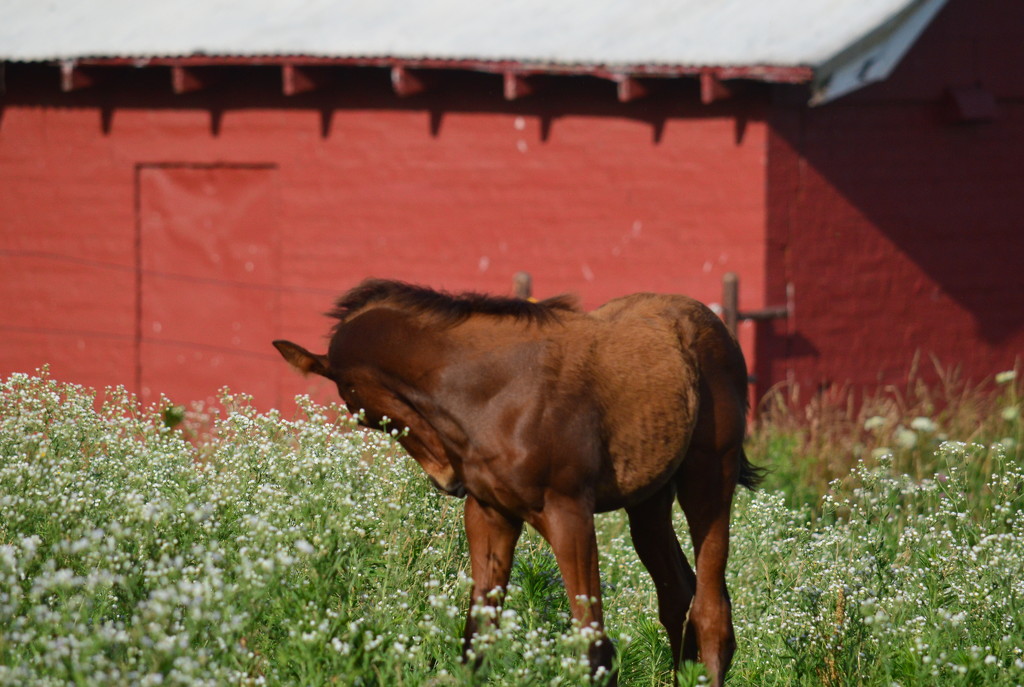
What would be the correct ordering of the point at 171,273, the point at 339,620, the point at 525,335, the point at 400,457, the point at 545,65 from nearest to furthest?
1. the point at 339,620
2. the point at 525,335
3. the point at 400,457
4. the point at 545,65
5. the point at 171,273

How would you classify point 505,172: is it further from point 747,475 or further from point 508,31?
point 747,475

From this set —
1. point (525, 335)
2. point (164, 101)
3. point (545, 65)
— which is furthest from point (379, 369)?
point (164, 101)

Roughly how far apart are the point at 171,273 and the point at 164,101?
151 centimetres

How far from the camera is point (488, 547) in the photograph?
162 inches

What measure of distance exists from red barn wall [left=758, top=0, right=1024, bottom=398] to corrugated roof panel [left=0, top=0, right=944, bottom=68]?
2.61 feet

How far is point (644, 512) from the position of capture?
4453 millimetres

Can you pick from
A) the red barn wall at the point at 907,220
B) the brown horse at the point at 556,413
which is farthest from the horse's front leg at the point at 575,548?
the red barn wall at the point at 907,220

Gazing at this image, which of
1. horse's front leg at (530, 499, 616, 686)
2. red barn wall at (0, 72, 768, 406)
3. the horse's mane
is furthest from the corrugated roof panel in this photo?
horse's front leg at (530, 499, 616, 686)

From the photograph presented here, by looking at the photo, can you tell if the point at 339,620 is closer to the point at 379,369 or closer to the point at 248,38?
the point at 379,369

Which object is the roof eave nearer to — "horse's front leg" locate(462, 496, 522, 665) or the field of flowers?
the field of flowers

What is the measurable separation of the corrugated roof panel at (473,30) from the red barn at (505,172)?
34 millimetres

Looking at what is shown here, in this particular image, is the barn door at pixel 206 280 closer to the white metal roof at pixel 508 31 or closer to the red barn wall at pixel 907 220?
the white metal roof at pixel 508 31

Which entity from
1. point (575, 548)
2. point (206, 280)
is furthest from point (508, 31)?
point (575, 548)

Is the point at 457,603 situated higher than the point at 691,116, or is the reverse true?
the point at 691,116
